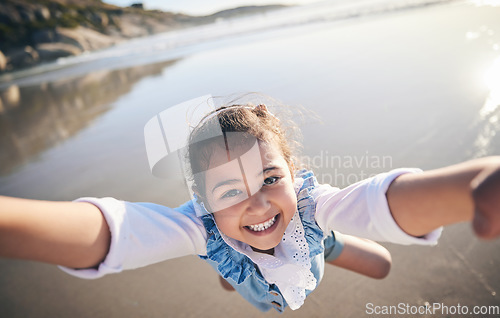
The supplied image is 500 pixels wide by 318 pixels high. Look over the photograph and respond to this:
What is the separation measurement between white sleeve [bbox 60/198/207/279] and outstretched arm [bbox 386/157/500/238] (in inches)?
31.7

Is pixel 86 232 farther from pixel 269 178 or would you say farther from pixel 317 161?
pixel 317 161

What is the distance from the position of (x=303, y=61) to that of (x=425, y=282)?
15.3ft

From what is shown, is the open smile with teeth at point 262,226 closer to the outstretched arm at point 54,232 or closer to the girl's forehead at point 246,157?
the girl's forehead at point 246,157

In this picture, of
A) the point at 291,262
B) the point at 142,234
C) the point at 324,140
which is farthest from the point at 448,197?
the point at 324,140

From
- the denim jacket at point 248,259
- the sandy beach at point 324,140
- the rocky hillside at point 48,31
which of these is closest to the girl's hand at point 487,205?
the denim jacket at point 248,259

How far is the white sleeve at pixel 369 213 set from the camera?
97cm

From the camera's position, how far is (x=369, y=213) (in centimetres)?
104

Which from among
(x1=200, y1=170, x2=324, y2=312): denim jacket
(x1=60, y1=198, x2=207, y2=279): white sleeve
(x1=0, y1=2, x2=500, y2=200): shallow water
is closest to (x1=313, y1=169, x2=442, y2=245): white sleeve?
(x1=200, y1=170, x2=324, y2=312): denim jacket

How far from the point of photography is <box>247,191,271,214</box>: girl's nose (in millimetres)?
1271

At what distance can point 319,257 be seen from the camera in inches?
71.9

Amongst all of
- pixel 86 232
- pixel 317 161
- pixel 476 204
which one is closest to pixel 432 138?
pixel 317 161

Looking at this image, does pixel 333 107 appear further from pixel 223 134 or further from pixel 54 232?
pixel 54 232

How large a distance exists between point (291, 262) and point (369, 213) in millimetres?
591

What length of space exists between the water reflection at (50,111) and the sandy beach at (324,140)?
0.04m
